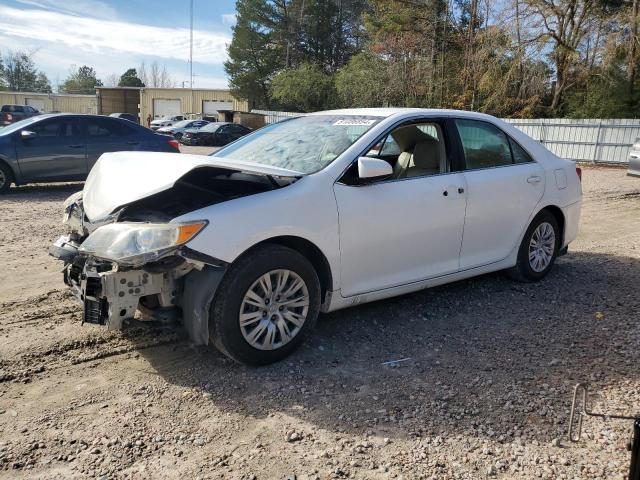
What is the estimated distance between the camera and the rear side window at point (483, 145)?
4.93 metres

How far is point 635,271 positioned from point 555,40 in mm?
25627

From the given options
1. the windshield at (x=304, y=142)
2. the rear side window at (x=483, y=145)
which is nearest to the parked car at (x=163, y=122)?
the windshield at (x=304, y=142)

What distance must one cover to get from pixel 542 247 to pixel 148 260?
4103 millimetres

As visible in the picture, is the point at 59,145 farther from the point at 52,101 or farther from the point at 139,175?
the point at 52,101

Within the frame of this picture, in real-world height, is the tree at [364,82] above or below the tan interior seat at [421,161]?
above

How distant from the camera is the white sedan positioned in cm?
336

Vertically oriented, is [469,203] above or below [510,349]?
above

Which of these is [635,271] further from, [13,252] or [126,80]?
[126,80]

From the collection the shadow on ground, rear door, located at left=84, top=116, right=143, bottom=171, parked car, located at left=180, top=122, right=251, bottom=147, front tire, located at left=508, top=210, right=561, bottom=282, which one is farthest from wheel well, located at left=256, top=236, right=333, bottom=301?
parked car, located at left=180, top=122, right=251, bottom=147

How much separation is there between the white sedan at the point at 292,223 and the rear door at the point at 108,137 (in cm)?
690

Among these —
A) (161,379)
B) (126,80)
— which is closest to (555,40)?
(161,379)

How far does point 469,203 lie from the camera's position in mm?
4730

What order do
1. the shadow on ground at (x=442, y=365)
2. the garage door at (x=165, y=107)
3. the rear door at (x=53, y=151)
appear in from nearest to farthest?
the shadow on ground at (x=442, y=365) → the rear door at (x=53, y=151) → the garage door at (x=165, y=107)

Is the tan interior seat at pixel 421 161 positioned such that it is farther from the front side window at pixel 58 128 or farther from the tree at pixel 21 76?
the tree at pixel 21 76
